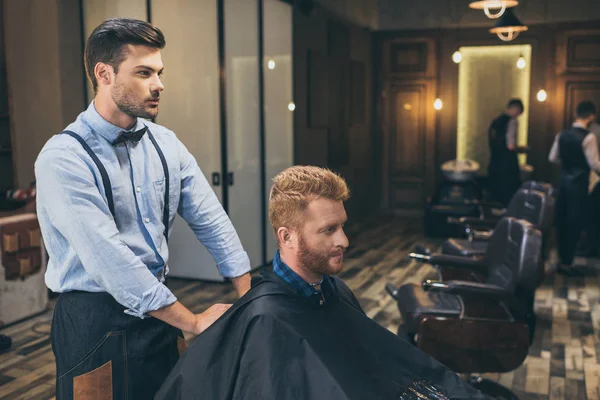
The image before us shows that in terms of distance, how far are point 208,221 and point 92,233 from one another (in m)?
0.37

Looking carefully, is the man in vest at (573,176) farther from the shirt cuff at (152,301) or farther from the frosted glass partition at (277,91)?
the shirt cuff at (152,301)

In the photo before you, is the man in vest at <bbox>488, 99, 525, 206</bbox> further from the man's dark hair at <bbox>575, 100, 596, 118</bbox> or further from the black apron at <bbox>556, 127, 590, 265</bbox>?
the man's dark hair at <bbox>575, 100, 596, 118</bbox>

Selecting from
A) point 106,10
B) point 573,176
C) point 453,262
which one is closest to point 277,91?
point 106,10

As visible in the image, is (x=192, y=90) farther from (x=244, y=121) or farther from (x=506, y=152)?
(x=506, y=152)

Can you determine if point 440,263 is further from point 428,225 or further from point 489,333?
point 428,225

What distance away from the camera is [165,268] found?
1547mm

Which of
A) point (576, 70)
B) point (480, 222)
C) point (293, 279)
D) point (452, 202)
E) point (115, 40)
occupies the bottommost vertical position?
point (452, 202)

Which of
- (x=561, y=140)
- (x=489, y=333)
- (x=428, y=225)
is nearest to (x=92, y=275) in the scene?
(x=489, y=333)

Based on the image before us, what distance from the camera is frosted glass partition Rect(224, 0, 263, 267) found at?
4.89m

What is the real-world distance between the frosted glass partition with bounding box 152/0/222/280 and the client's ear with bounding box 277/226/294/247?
135 inches

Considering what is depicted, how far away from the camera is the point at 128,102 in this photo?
1361mm

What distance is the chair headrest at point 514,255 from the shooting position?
2701 mm

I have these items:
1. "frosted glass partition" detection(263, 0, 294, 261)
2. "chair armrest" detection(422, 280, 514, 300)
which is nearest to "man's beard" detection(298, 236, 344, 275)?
"chair armrest" detection(422, 280, 514, 300)

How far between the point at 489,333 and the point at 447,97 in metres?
5.95
